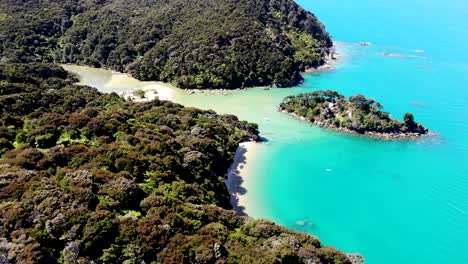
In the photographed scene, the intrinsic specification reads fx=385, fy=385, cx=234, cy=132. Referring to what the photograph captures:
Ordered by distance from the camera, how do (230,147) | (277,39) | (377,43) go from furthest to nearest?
1. (377,43)
2. (277,39)
3. (230,147)

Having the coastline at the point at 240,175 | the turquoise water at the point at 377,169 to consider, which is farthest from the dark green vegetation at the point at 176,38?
the coastline at the point at 240,175

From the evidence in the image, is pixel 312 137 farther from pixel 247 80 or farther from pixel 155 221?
pixel 155 221

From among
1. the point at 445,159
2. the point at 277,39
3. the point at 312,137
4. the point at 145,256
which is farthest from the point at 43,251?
the point at 277,39

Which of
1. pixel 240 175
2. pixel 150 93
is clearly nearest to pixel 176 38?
pixel 150 93

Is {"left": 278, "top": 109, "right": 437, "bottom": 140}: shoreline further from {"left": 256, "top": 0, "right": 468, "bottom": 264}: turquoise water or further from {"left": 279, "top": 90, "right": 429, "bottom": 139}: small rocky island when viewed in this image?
{"left": 256, "top": 0, "right": 468, "bottom": 264}: turquoise water

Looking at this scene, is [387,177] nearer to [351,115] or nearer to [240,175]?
[351,115]

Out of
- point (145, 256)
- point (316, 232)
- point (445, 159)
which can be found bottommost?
point (316, 232)
